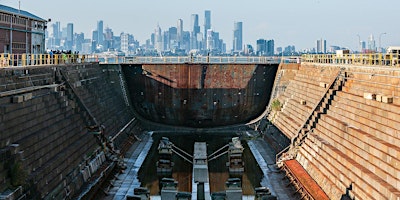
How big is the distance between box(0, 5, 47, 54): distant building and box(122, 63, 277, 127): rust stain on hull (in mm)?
10194

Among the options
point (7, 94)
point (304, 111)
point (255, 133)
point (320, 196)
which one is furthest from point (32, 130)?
point (255, 133)

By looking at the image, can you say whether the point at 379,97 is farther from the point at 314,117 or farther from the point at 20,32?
the point at 20,32

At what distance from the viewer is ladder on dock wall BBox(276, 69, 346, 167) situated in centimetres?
3162

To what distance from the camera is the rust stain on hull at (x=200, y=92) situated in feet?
156

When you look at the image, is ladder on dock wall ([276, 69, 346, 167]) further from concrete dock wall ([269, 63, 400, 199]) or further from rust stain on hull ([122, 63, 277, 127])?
rust stain on hull ([122, 63, 277, 127])

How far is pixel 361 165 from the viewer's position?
21281 mm

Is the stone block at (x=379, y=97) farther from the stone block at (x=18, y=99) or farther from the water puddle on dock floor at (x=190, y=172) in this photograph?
the stone block at (x=18, y=99)

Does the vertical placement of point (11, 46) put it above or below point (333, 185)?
above

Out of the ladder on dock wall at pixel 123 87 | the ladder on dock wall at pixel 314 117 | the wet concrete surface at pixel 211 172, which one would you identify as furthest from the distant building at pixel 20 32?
the ladder on dock wall at pixel 314 117

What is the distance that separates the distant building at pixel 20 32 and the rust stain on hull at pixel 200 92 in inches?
401

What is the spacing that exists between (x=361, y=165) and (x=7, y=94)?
16469 mm

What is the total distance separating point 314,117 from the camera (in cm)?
3216

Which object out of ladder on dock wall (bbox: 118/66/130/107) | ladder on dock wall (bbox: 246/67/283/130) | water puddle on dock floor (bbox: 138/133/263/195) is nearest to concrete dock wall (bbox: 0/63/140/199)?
water puddle on dock floor (bbox: 138/133/263/195)

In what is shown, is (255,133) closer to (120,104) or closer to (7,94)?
(120,104)
